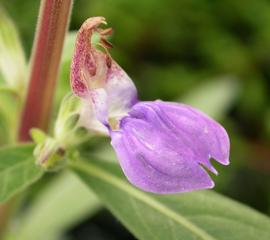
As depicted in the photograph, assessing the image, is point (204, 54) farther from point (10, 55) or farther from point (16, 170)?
point (16, 170)

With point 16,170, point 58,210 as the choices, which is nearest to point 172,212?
point 16,170

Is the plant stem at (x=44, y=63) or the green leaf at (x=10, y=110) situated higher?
the plant stem at (x=44, y=63)

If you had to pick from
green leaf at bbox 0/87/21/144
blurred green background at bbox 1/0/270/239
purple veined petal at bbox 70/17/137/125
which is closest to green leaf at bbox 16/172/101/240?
blurred green background at bbox 1/0/270/239

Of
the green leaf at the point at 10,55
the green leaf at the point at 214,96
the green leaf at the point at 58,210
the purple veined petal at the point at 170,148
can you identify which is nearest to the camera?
the purple veined petal at the point at 170,148

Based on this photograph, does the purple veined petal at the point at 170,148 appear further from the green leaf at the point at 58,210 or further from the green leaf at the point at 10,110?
the green leaf at the point at 58,210

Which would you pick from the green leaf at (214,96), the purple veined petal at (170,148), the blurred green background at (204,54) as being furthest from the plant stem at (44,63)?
the blurred green background at (204,54)
